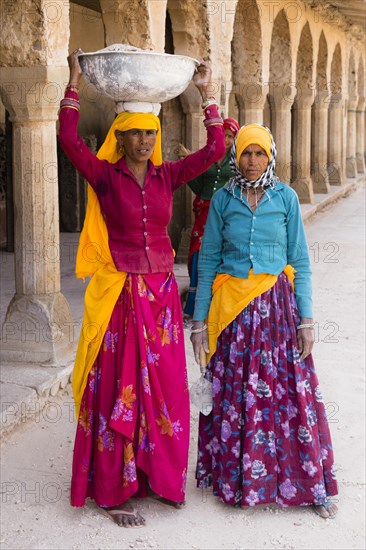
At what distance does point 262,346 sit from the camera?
3709mm

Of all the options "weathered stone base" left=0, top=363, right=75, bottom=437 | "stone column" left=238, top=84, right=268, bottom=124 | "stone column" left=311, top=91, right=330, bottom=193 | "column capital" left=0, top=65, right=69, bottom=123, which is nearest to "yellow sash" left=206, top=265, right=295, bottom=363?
"weathered stone base" left=0, top=363, right=75, bottom=437

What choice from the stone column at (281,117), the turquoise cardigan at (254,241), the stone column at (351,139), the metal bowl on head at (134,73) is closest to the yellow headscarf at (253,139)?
the turquoise cardigan at (254,241)

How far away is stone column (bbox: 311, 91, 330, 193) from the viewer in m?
17.9

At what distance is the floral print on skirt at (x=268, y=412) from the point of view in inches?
146

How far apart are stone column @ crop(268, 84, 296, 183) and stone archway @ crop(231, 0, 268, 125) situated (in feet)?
7.39

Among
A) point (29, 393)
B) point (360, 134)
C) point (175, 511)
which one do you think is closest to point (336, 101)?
point (360, 134)

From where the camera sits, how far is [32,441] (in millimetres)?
4742

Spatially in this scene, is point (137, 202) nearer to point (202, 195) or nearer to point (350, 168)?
point (202, 195)

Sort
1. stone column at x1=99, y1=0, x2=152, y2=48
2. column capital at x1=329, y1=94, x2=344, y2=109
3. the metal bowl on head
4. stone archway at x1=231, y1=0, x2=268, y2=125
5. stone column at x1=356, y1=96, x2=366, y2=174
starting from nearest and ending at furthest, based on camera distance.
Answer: the metal bowl on head < stone column at x1=99, y1=0, x2=152, y2=48 < stone archway at x1=231, y1=0, x2=268, y2=125 < column capital at x1=329, y1=94, x2=344, y2=109 < stone column at x1=356, y1=96, x2=366, y2=174

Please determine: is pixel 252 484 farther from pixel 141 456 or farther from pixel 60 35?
pixel 60 35

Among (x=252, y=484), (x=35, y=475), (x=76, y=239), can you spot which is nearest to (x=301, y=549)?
(x=252, y=484)

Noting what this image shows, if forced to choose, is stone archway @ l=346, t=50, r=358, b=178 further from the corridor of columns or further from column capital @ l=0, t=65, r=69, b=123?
column capital @ l=0, t=65, r=69, b=123

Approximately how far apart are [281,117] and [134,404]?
10570 millimetres

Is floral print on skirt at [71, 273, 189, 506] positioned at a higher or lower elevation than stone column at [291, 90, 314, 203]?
lower
